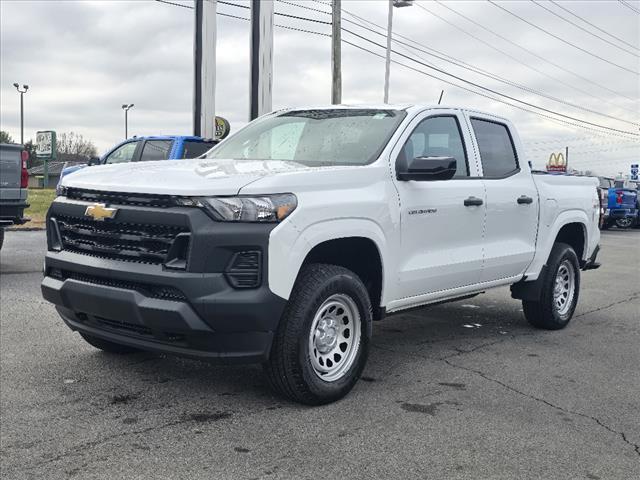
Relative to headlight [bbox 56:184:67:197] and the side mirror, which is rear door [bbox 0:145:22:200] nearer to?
headlight [bbox 56:184:67:197]

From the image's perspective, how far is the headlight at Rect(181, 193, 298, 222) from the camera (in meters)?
4.05

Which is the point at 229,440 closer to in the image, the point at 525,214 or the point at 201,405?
the point at 201,405

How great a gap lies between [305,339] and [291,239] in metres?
0.61

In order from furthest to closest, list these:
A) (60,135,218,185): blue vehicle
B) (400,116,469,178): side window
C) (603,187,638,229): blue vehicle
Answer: (603,187,638,229): blue vehicle, (60,135,218,185): blue vehicle, (400,116,469,178): side window

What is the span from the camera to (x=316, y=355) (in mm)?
4562

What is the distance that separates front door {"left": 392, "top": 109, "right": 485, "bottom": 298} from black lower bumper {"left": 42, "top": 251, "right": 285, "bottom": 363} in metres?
1.38

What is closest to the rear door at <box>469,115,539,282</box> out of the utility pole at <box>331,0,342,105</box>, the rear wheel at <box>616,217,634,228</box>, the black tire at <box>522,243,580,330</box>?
the black tire at <box>522,243,580,330</box>

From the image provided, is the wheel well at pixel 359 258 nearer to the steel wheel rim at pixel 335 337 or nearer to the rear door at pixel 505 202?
the steel wheel rim at pixel 335 337

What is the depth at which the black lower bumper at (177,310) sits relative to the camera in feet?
13.1

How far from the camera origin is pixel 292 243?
417 centimetres

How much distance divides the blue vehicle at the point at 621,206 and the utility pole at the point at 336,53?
34.5ft

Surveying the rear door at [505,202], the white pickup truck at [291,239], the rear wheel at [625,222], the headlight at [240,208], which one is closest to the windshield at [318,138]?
the white pickup truck at [291,239]

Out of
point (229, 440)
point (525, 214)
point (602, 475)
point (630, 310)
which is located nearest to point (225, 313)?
point (229, 440)

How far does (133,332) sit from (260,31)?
15307 mm
